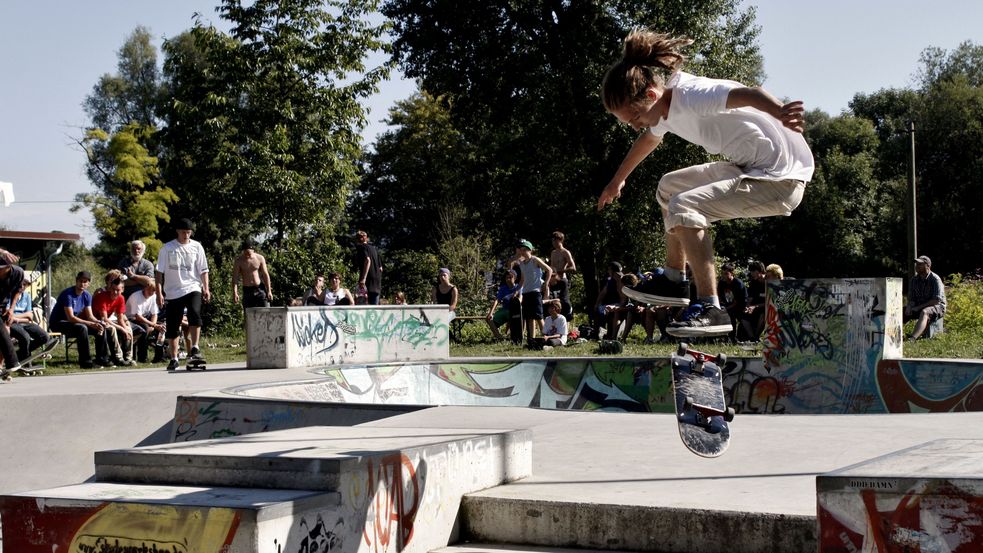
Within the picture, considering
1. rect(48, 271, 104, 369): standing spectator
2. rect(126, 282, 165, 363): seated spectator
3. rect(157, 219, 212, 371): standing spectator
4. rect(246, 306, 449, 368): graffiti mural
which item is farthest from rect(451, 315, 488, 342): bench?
rect(157, 219, 212, 371): standing spectator

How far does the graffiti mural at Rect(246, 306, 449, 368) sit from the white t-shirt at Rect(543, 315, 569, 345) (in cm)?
204

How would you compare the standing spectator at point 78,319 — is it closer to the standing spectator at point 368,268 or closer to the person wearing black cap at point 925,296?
the standing spectator at point 368,268

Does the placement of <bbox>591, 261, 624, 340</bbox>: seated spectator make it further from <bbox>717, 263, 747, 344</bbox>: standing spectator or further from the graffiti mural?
the graffiti mural

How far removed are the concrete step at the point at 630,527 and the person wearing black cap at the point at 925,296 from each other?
11782 millimetres

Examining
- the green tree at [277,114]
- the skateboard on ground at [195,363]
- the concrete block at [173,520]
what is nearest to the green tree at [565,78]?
the green tree at [277,114]

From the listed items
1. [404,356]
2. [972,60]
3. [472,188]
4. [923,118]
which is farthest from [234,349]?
[972,60]

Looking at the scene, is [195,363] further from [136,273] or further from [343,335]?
[136,273]

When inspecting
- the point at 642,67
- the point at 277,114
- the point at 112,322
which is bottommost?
the point at 112,322

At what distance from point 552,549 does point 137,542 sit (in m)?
1.80

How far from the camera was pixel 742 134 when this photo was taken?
187 inches

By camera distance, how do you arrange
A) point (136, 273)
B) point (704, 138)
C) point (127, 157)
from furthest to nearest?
point (127, 157) < point (136, 273) < point (704, 138)

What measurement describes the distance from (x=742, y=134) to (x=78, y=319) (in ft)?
36.1

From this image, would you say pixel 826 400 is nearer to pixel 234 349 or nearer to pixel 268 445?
pixel 268 445

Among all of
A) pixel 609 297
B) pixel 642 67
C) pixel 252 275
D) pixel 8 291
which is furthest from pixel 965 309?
pixel 8 291
